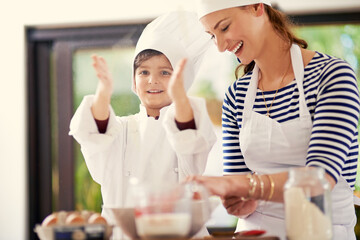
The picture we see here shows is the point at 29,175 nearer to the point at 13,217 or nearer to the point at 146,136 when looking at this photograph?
the point at 13,217

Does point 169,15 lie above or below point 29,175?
above

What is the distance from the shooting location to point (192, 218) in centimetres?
123

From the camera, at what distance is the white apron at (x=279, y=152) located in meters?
1.66

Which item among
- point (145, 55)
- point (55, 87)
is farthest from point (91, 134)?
point (55, 87)

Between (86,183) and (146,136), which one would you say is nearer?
(146,136)

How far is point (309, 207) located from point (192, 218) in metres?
0.25

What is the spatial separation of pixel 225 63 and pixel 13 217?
188cm

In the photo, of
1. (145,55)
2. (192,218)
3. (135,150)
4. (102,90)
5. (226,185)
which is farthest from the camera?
(145,55)

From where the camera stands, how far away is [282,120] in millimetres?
1711

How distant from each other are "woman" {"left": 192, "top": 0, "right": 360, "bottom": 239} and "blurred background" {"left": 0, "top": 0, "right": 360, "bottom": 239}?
2159mm

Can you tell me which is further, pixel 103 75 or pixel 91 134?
pixel 91 134

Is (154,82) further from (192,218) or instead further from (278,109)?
(192,218)

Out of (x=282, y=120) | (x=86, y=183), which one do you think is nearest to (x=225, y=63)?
(x=86, y=183)

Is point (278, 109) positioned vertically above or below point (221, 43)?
below
